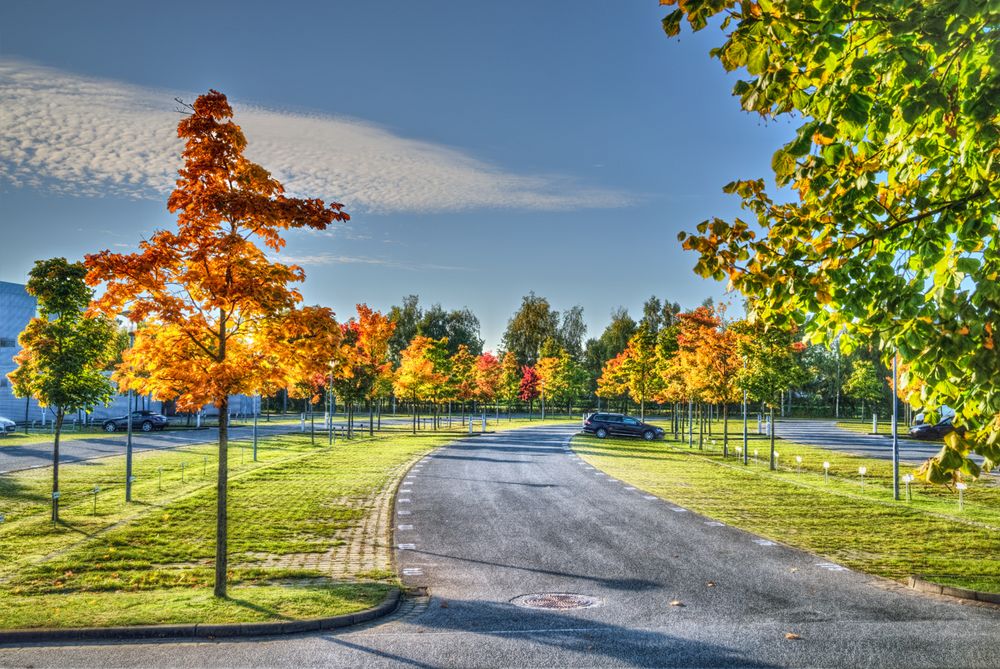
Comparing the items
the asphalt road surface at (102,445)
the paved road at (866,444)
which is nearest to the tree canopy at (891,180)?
the asphalt road surface at (102,445)

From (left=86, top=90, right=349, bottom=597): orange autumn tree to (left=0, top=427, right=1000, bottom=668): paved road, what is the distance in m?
2.32

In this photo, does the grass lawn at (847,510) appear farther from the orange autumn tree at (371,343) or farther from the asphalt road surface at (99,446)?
the asphalt road surface at (99,446)

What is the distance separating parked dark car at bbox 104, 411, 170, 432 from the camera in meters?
44.4

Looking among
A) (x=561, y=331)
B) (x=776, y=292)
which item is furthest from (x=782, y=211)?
(x=561, y=331)

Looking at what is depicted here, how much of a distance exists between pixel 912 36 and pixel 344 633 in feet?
23.8

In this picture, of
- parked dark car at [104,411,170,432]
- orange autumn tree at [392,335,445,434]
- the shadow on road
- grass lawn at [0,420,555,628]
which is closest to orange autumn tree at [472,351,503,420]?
orange autumn tree at [392,335,445,434]

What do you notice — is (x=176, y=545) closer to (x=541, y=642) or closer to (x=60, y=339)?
(x=60, y=339)

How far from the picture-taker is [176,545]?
38.8 ft

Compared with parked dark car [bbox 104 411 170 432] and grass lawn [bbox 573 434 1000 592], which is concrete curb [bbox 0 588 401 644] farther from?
parked dark car [bbox 104 411 170 432]

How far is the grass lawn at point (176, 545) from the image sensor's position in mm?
8383

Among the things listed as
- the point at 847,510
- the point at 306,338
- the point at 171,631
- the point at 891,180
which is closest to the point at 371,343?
the point at 847,510

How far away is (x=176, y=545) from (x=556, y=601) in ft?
21.2

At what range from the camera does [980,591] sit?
896 cm

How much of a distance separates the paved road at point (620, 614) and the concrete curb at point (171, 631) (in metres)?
0.20
